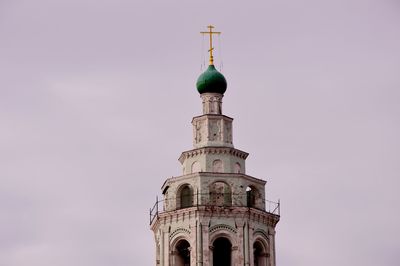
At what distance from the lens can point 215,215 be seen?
58.2 m

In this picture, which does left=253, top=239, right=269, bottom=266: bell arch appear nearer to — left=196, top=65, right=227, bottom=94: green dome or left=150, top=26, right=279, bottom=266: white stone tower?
left=150, top=26, right=279, bottom=266: white stone tower

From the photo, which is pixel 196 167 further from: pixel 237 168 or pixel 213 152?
pixel 237 168

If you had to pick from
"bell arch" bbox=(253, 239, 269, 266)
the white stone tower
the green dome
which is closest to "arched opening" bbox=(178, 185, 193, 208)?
the white stone tower

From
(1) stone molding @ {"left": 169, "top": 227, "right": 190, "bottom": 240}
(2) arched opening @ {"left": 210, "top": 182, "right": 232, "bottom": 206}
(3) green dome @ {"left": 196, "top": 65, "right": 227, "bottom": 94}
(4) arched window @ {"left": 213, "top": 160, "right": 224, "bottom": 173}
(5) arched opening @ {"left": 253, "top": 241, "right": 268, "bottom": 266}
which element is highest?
(3) green dome @ {"left": 196, "top": 65, "right": 227, "bottom": 94}

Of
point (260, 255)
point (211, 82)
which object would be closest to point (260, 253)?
point (260, 255)

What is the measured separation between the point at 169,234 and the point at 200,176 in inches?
108

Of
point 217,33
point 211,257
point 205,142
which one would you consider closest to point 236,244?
point 211,257

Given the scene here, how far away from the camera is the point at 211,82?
200 ft

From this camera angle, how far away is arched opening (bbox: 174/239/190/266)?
58.7m

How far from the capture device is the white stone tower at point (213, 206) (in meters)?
58.0

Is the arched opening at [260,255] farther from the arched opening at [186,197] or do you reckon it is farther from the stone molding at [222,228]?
the arched opening at [186,197]

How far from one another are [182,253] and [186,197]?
2.38 metres

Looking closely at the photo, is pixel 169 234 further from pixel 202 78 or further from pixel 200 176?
pixel 202 78

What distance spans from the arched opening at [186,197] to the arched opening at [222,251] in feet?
6.73
